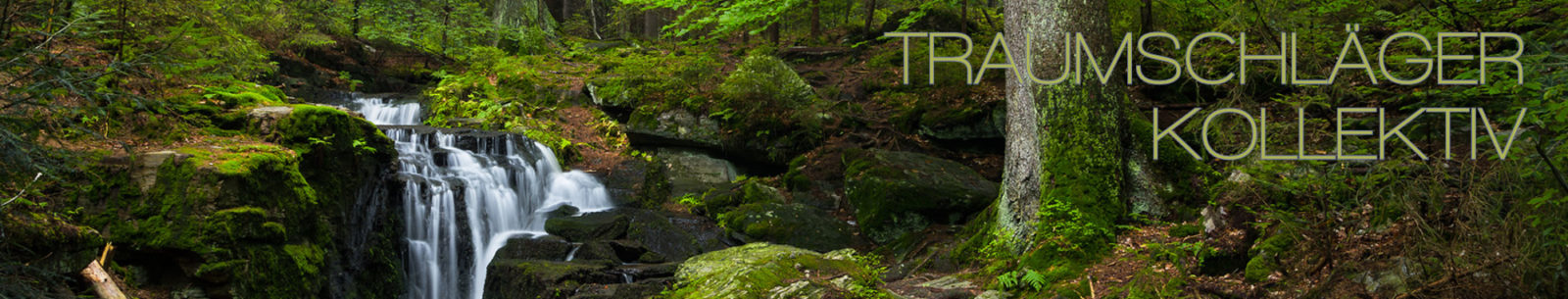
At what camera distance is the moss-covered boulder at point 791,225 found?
29.3ft

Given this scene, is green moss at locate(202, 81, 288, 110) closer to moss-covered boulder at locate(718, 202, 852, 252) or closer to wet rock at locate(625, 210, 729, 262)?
wet rock at locate(625, 210, 729, 262)

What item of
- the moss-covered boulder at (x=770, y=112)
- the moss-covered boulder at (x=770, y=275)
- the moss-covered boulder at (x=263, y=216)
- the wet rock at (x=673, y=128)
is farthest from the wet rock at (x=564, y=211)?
the moss-covered boulder at (x=770, y=275)

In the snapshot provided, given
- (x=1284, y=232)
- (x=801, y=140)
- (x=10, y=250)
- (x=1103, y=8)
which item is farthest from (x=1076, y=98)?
(x=10, y=250)

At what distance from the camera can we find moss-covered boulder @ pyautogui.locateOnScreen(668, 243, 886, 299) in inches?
216

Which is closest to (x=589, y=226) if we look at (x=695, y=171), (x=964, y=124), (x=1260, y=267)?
(x=695, y=171)

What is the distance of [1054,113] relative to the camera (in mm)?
6281

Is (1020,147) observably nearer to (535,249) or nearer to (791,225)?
(791,225)

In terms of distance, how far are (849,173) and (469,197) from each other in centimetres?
486

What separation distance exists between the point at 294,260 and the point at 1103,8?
23.8 feet

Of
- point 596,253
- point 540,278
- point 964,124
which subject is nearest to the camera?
point 540,278

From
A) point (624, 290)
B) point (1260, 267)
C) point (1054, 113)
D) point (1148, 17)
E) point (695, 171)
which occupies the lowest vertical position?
point (624, 290)

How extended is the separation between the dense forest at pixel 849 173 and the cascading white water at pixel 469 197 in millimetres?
40

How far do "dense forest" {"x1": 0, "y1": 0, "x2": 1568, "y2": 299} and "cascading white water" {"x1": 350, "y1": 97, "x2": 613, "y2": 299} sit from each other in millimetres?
40

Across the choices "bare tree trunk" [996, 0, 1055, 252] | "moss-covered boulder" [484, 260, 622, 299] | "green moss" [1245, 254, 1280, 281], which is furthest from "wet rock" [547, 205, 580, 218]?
"green moss" [1245, 254, 1280, 281]
